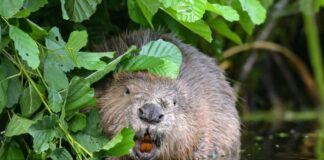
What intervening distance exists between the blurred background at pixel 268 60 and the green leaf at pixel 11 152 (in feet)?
2.53

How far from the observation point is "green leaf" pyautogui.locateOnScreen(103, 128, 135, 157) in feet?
11.9

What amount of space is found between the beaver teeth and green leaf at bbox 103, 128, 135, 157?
368 mm

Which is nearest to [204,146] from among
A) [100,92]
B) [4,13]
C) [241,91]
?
[100,92]

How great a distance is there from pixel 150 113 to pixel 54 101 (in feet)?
1.50

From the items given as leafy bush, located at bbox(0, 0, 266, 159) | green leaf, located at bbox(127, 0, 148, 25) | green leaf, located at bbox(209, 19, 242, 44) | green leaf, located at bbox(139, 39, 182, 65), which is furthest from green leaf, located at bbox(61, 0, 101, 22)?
green leaf, located at bbox(209, 19, 242, 44)

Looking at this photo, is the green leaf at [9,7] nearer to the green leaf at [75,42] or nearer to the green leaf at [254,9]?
the green leaf at [75,42]

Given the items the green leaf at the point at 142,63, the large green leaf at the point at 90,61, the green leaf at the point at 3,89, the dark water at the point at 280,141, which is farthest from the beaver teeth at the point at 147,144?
the dark water at the point at 280,141

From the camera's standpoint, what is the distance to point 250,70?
784 cm

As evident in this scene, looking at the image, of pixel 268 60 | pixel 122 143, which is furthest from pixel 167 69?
pixel 268 60

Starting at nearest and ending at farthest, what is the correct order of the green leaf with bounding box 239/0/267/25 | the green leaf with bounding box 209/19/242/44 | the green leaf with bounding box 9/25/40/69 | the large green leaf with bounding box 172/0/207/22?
the green leaf with bounding box 9/25/40/69 → the large green leaf with bounding box 172/0/207/22 → the green leaf with bounding box 239/0/267/25 → the green leaf with bounding box 209/19/242/44

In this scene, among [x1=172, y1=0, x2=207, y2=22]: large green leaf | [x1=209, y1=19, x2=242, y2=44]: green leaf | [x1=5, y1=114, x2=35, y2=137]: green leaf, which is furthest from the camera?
[x1=209, y1=19, x2=242, y2=44]: green leaf

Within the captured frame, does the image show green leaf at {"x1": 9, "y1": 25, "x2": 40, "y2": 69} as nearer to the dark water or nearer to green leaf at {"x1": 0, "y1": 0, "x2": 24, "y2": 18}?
green leaf at {"x1": 0, "y1": 0, "x2": 24, "y2": 18}

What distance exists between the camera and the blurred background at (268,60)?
4.81m

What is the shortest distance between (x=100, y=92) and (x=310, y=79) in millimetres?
3760
